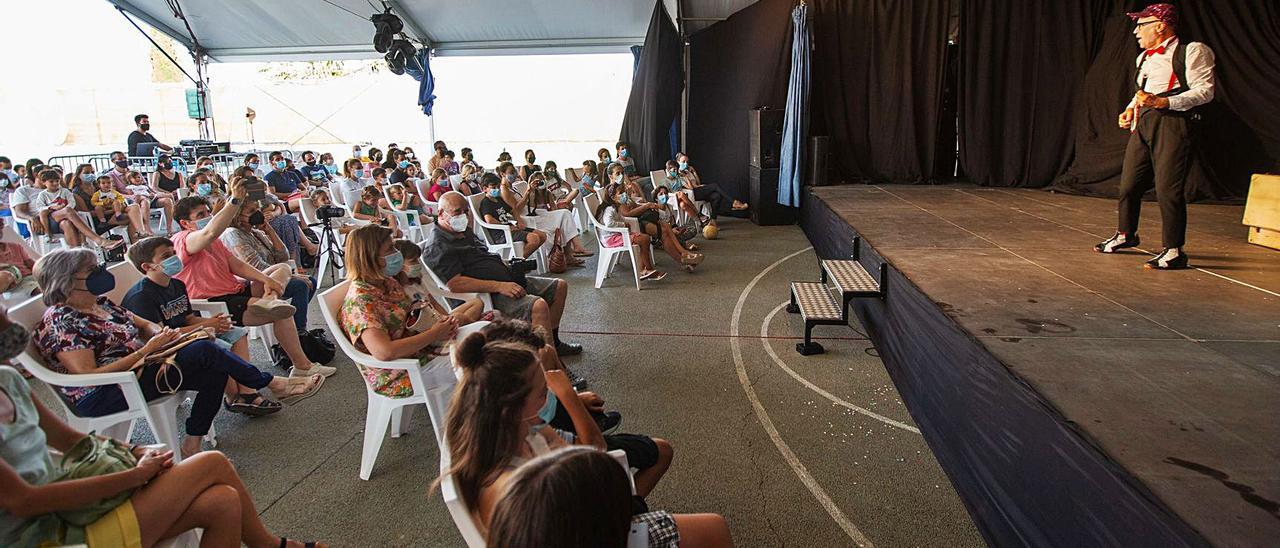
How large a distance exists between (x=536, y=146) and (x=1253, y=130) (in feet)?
47.6

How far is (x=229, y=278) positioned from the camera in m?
3.80

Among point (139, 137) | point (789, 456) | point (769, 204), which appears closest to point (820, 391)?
point (789, 456)

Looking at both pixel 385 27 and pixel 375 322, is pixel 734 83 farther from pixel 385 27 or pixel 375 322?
pixel 375 322

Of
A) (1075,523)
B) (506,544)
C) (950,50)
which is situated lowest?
(1075,523)

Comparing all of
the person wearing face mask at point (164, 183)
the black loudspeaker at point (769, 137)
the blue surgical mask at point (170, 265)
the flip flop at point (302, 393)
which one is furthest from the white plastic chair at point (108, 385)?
the black loudspeaker at point (769, 137)

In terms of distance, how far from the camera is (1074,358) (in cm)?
230

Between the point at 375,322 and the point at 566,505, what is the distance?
1.82 meters

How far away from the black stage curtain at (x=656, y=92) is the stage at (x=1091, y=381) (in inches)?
276

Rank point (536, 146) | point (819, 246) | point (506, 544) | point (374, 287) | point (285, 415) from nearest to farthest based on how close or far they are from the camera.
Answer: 1. point (506, 544)
2. point (374, 287)
3. point (285, 415)
4. point (819, 246)
5. point (536, 146)

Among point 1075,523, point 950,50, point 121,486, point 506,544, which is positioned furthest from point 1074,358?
point 950,50

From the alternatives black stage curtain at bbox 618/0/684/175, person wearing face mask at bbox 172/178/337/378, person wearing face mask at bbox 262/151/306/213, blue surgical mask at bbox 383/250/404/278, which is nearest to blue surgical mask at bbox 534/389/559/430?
blue surgical mask at bbox 383/250/404/278

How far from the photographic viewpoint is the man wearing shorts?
3797mm

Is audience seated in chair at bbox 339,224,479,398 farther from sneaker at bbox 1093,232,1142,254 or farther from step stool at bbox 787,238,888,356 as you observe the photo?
sneaker at bbox 1093,232,1142,254

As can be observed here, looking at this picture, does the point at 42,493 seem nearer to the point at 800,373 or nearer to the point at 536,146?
the point at 800,373
